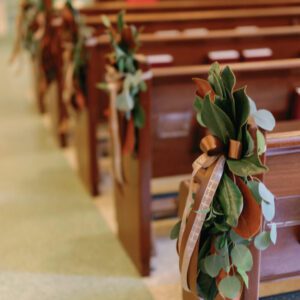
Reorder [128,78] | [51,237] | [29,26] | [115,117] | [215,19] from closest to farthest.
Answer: [128,78]
[115,117]
[51,237]
[215,19]
[29,26]

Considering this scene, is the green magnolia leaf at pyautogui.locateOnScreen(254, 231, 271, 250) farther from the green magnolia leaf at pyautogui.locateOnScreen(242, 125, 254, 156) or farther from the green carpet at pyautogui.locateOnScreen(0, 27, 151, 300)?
the green carpet at pyautogui.locateOnScreen(0, 27, 151, 300)

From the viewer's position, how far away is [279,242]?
5.78ft

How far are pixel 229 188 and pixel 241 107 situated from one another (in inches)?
8.3

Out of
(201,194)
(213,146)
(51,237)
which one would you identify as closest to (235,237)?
(201,194)

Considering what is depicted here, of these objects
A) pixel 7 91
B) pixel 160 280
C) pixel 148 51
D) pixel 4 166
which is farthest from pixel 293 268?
pixel 7 91

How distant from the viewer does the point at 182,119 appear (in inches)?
104

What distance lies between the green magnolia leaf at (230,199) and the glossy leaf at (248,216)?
2cm

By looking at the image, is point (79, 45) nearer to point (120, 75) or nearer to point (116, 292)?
point (120, 75)

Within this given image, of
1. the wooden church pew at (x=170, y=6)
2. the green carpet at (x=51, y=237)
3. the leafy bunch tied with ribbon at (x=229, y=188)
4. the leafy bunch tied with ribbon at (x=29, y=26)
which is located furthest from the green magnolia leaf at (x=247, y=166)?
the leafy bunch tied with ribbon at (x=29, y=26)

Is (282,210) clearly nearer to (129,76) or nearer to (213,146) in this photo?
(213,146)

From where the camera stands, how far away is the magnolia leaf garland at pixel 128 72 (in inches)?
94.3

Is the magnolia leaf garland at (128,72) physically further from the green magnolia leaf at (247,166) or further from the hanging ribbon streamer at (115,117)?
the green magnolia leaf at (247,166)

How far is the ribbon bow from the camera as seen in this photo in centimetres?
152

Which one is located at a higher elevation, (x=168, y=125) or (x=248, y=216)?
(x=248, y=216)
